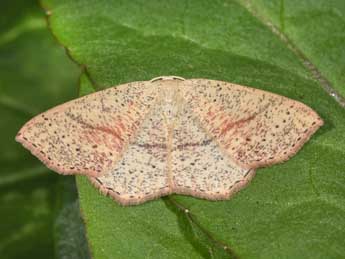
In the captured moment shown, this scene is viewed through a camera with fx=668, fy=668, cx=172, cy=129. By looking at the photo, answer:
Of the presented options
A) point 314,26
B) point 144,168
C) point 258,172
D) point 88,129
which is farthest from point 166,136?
point 314,26

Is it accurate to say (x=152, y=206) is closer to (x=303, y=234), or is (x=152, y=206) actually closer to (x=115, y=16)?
(x=303, y=234)

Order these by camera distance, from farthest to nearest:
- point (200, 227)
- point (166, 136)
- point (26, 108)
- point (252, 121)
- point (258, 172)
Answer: point (26, 108) < point (166, 136) < point (252, 121) < point (258, 172) < point (200, 227)

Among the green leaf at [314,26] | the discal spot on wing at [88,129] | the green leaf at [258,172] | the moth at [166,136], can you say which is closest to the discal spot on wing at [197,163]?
the moth at [166,136]

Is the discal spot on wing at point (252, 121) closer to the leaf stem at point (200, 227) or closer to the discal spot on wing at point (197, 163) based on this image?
the discal spot on wing at point (197, 163)

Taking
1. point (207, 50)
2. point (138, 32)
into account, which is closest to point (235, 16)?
point (207, 50)

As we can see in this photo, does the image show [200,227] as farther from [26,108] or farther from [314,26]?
[26,108]

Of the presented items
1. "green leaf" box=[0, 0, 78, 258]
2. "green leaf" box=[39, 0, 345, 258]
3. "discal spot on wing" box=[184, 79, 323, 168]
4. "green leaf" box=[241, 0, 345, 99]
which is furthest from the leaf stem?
"green leaf" box=[0, 0, 78, 258]

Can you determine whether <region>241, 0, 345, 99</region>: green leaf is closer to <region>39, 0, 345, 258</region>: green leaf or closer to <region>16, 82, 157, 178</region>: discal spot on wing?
<region>39, 0, 345, 258</region>: green leaf
